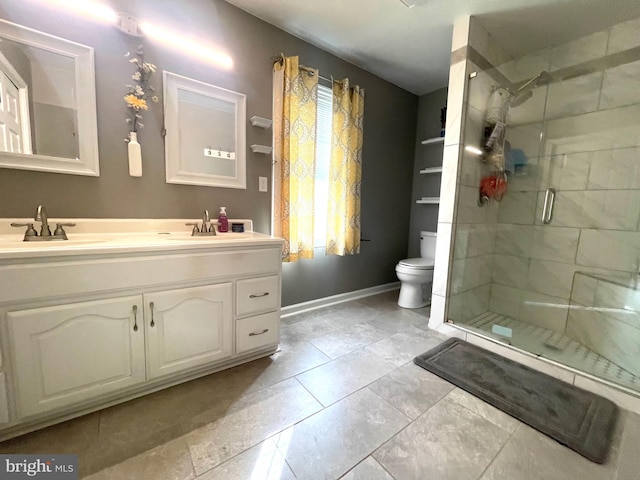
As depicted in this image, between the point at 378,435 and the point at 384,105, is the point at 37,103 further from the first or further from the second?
the point at 384,105

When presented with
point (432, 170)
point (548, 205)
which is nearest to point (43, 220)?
point (432, 170)

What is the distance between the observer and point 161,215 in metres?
1.72

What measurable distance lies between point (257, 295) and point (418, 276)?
1634mm

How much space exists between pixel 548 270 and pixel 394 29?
7.92 feet

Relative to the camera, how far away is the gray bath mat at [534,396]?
118 cm

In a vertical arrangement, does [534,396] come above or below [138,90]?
below

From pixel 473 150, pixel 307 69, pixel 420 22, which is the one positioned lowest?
pixel 473 150

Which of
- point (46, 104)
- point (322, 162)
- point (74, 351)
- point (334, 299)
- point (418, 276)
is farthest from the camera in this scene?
point (334, 299)

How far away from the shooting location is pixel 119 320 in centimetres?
123

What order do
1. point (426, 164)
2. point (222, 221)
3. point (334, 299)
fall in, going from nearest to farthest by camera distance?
point (222, 221) < point (334, 299) < point (426, 164)

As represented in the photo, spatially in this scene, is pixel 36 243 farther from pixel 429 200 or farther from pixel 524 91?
pixel 524 91

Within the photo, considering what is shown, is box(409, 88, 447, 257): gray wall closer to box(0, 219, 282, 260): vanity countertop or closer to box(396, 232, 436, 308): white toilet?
box(396, 232, 436, 308): white toilet

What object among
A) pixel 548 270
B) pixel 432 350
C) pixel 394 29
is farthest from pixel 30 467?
pixel 548 270

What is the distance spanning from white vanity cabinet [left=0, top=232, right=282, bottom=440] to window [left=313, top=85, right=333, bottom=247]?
2.90ft
